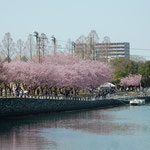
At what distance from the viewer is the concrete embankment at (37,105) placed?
215 ft

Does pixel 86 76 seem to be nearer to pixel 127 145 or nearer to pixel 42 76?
pixel 42 76

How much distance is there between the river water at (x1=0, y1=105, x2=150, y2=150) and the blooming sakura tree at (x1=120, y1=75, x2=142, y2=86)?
206 feet

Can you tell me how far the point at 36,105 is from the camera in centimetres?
7081

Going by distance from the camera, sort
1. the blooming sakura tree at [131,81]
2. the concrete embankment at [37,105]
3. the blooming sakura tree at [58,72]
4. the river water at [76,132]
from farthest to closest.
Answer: the blooming sakura tree at [131,81]
the blooming sakura tree at [58,72]
the concrete embankment at [37,105]
the river water at [76,132]

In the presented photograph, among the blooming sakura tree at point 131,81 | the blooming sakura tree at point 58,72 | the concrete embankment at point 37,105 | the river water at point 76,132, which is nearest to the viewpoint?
the river water at point 76,132

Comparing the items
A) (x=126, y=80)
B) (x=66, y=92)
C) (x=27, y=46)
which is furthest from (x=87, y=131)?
(x=126, y=80)

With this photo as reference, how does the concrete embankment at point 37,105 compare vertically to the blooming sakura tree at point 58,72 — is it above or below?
below

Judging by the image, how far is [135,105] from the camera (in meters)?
98.2

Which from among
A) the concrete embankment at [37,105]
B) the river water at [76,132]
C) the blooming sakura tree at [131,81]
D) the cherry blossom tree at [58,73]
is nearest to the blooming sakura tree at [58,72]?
the cherry blossom tree at [58,73]

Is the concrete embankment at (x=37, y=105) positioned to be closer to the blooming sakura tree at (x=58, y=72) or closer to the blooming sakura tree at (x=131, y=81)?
the blooming sakura tree at (x=58, y=72)

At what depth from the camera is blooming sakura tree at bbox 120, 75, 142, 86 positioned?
443 ft

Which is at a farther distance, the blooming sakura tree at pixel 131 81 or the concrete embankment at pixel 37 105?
the blooming sakura tree at pixel 131 81

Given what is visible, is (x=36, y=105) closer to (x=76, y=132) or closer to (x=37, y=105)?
(x=37, y=105)

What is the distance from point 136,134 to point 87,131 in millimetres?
5567
